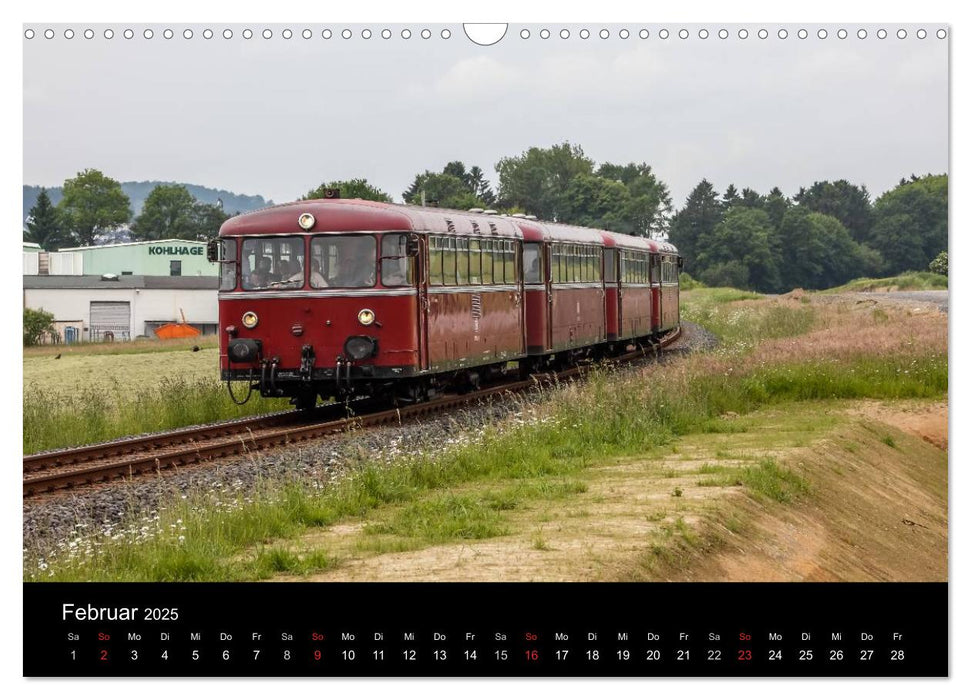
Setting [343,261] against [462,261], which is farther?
[462,261]

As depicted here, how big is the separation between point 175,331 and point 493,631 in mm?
29818

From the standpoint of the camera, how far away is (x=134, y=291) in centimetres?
3359

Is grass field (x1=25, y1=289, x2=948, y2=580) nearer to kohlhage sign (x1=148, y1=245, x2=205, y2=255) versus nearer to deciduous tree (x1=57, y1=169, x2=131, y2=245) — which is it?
deciduous tree (x1=57, y1=169, x2=131, y2=245)

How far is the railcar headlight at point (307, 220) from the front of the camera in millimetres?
18377

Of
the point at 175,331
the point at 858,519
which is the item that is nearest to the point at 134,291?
the point at 175,331

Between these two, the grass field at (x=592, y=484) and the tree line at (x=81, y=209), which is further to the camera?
the grass field at (x=592, y=484)

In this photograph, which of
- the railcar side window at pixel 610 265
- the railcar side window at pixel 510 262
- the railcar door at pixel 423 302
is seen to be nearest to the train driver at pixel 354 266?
the railcar door at pixel 423 302

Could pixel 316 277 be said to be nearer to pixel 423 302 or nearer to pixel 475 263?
pixel 423 302

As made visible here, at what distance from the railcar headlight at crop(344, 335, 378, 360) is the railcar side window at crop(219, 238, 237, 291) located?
1975 mm

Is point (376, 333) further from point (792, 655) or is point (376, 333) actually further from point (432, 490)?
point (792, 655)

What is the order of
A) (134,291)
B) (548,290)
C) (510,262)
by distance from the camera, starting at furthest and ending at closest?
(134,291)
(548,290)
(510,262)

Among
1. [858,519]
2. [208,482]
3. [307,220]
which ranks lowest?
[858,519]

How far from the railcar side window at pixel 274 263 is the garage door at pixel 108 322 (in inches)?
436

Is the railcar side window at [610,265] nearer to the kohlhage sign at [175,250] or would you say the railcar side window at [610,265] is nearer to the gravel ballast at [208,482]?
the gravel ballast at [208,482]
